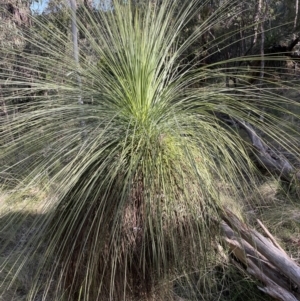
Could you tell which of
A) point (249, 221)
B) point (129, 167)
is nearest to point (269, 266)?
point (249, 221)

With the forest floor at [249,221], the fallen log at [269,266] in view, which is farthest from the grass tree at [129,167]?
the fallen log at [269,266]

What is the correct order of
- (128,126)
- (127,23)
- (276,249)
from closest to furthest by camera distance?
(128,126) < (127,23) < (276,249)

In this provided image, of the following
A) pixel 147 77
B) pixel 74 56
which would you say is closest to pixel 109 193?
pixel 147 77

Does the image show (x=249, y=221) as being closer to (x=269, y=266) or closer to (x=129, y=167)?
(x=269, y=266)

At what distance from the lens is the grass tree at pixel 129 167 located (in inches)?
37.0

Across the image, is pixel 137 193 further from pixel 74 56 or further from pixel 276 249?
pixel 276 249

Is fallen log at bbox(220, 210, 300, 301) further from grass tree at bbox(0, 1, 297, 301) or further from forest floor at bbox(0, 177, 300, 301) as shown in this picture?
grass tree at bbox(0, 1, 297, 301)

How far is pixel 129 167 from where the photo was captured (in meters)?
0.92

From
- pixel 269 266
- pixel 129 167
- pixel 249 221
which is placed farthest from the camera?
pixel 249 221

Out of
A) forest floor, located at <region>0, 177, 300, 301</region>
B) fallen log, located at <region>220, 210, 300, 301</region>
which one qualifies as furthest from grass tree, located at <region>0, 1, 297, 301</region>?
fallen log, located at <region>220, 210, 300, 301</region>

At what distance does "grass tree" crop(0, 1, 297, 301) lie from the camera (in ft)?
3.08

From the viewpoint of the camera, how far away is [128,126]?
3.05 ft

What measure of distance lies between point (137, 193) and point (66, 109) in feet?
1.04

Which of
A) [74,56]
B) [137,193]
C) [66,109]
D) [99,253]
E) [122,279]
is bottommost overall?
[122,279]
